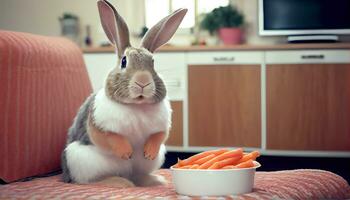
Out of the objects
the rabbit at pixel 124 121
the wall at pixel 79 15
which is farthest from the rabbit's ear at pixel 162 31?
the wall at pixel 79 15

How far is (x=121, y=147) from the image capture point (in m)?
1.28

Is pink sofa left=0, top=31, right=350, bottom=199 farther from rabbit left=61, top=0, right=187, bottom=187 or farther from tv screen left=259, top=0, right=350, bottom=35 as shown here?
tv screen left=259, top=0, right=350, bottom=35

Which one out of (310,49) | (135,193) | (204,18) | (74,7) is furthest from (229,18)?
(135,193)

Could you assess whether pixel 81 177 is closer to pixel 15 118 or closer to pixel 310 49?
pixel 15 118

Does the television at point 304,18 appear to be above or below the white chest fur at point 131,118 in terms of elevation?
above

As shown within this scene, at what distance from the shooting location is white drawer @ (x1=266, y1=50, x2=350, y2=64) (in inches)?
146

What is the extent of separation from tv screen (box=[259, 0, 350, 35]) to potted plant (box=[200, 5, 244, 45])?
194 millimetres

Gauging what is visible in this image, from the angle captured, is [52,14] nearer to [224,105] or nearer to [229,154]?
[224,105]

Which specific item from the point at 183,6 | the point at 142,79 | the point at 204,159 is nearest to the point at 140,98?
the point at 142,79

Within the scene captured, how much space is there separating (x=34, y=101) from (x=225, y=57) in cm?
252

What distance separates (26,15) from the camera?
4.89m

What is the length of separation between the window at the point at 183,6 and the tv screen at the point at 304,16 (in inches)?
16.5

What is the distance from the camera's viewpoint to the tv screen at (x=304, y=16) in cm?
407

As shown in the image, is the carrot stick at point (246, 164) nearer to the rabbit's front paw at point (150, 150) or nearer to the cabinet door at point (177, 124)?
the rabbit's front paw at point (150, 150)
